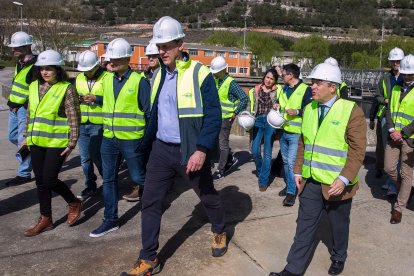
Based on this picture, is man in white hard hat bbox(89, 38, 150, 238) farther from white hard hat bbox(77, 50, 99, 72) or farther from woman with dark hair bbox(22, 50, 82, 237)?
white hard hat bbox(77, 50, 99, 72)

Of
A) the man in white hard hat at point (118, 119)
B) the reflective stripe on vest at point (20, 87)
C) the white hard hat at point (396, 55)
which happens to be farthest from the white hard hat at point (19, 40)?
the white hard hat at point (396, 55)

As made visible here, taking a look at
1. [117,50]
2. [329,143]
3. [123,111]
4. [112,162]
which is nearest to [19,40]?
[117,50]

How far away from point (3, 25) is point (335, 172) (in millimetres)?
61171

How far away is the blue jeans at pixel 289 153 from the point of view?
5699 millimetres

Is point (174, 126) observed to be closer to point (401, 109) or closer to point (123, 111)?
point (123, 111)

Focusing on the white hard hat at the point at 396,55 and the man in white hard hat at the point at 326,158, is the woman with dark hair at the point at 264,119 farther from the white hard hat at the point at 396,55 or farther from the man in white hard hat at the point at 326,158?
the man in white hard hat at the point at 326,158

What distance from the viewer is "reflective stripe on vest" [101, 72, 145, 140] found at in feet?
15.3

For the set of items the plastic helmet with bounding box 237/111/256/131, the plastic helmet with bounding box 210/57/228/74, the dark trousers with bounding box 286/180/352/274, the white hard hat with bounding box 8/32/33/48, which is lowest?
the dark trousers with bounding box 286/180/352/274

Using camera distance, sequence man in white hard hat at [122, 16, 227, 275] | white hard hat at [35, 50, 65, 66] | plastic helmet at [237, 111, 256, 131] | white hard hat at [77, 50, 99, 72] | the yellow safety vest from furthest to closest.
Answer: plastic helmet at [237, 111, 256, 131] < white hard hat at [77, 50, 99, 72] < the yellow safety vest < white hard hat at [35, 50, 65, 66] < man in white hard hat at [122, 16, 227, 275]

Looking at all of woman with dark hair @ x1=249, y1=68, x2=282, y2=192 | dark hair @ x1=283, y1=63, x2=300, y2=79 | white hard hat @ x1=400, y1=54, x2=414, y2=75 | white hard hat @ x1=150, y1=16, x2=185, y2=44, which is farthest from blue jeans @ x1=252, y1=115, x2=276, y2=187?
white hard hat @ x1=150, y1=16, x2=185, y2=44

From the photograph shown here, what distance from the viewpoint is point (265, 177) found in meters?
6.23

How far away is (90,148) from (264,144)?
2.28 metres

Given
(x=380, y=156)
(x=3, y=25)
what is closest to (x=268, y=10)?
(x=3, y=25)

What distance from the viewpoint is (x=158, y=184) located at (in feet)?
12.6
